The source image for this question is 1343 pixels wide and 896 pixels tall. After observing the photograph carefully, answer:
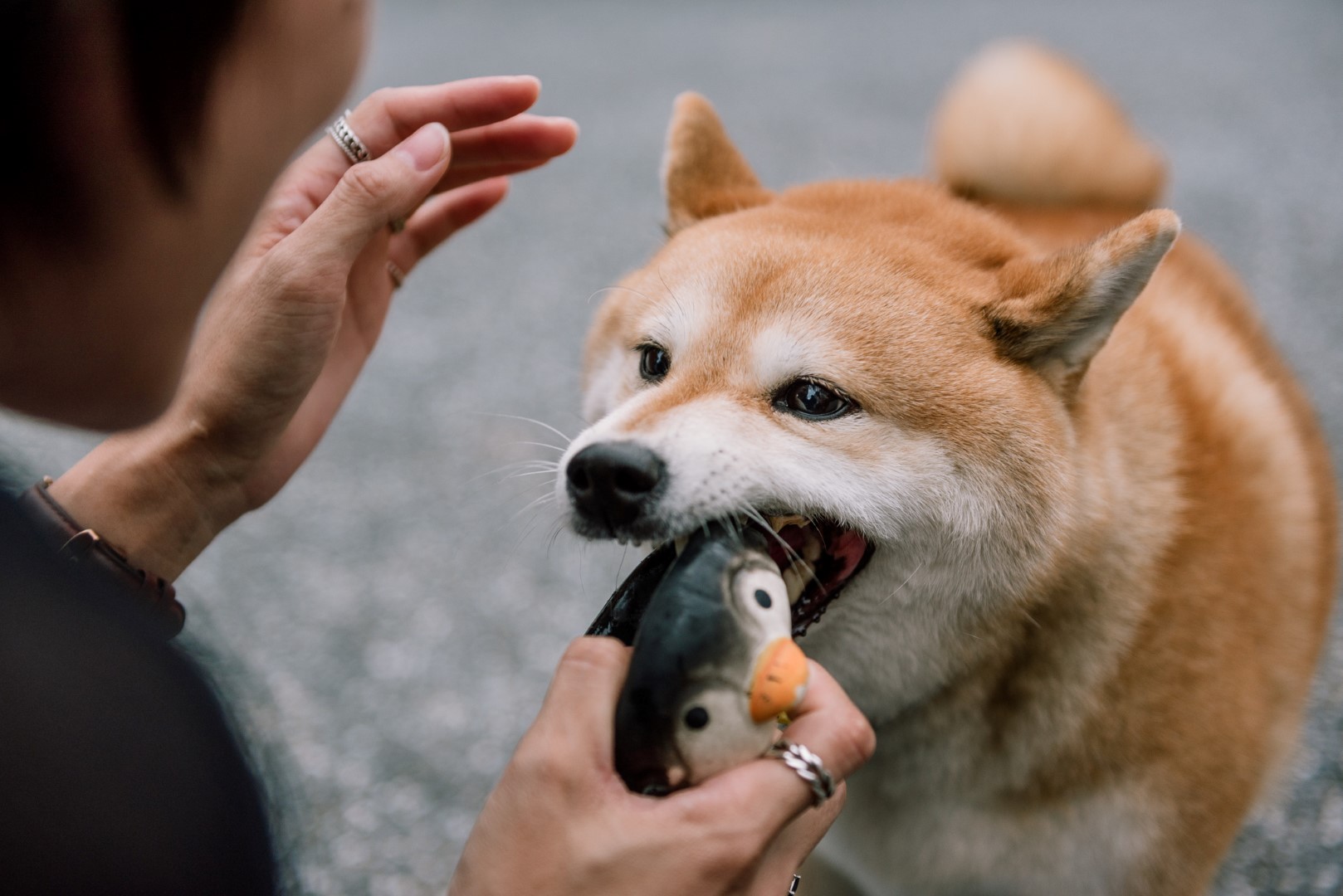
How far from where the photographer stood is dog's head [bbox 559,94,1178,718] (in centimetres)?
102


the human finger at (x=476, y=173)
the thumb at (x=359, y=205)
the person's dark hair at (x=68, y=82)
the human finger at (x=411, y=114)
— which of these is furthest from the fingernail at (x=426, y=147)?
the person's dark hair at (x=68, y=82)

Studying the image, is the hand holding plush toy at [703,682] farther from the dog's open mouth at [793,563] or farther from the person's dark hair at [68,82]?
the person's dark hair at [68,82]

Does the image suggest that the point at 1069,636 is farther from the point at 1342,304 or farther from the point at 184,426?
the point at 1342,304

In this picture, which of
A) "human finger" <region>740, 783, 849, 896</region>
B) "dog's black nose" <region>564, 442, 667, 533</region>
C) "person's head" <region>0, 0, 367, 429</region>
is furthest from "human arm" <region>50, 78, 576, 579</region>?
"human finger" <region>740, 783, 849, 896</region>

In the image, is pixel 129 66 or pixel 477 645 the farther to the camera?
pixel 477 645

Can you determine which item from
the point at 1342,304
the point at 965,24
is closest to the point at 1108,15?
the point at 965,24

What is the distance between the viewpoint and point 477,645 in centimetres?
221

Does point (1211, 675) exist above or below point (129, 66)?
below

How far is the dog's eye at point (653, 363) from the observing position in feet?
4.06

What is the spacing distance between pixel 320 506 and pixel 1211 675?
2.10 metres

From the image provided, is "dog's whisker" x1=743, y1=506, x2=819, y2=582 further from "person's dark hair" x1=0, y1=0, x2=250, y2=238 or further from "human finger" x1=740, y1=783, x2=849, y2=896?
"person's dark hair" x1=0, y1=0, x2=250, y2=238

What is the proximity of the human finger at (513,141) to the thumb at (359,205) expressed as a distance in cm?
24

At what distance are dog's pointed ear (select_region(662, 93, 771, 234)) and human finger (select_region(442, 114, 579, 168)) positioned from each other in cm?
15

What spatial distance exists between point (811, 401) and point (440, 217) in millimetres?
694
